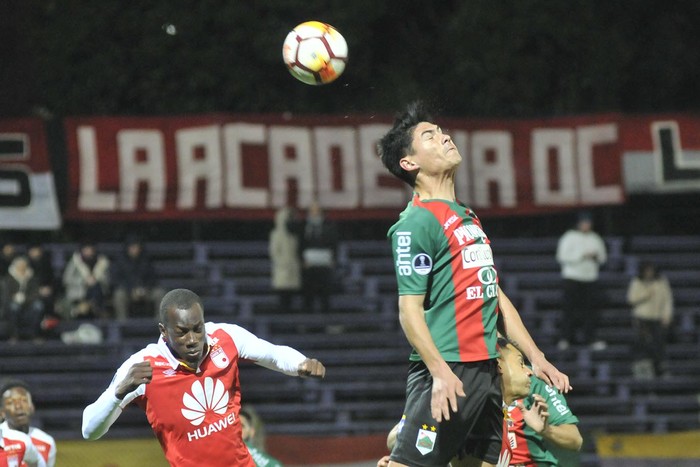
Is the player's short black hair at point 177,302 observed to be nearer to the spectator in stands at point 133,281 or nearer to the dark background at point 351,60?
the spectator in stands at point 133,281

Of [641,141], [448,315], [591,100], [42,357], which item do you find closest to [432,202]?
[448,315]

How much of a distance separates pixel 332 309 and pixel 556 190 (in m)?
3.59

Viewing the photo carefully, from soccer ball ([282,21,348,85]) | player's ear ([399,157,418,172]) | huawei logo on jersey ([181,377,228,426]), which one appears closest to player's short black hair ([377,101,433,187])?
player's ear ([399,157,418,172])

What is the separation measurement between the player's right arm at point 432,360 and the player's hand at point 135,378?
124 centimetres

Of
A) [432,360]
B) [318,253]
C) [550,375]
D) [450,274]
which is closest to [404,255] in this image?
[450,274]

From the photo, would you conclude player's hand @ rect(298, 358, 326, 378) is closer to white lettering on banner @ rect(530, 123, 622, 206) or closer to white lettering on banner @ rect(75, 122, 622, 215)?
white lettering on banner @ rect(75, 122, 622, 215)

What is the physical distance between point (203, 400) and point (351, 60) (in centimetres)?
1561

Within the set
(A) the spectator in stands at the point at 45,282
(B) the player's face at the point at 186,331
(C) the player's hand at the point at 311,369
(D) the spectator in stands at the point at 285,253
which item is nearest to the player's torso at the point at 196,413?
(B) the player's face at the point at 186,331

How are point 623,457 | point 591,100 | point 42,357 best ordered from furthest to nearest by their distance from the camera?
point 591,100 < point 42,357 < point 623,457

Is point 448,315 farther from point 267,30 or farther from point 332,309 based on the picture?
point 267,30

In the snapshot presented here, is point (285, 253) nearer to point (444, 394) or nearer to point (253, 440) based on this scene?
point (253, 440)

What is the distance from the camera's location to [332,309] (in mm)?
17031

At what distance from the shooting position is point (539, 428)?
616 cm

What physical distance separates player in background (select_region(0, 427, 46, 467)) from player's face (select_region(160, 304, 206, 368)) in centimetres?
243
